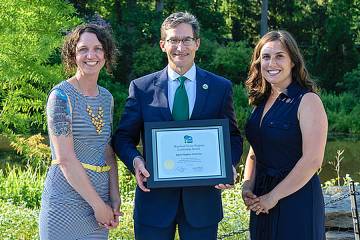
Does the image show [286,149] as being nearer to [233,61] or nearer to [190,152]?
[190,152]

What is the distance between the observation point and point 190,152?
366cm

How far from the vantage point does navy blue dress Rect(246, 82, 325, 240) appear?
3.71 meters

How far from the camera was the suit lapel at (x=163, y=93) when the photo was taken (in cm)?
375

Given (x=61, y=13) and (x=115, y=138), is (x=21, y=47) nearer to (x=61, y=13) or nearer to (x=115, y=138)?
(x=61, y=13)

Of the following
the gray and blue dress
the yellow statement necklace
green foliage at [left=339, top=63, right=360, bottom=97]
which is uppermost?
green foliage at [left=339, top=63, right=360, bottom=97]

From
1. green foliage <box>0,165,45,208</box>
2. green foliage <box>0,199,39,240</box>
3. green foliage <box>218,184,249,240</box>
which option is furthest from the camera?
green foliage <box>0,165,45,208</box>

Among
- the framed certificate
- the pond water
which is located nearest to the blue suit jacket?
the framed certificate

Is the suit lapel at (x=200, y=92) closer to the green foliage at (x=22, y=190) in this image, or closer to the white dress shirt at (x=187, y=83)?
the white dress shirt at (x=187, y=83)

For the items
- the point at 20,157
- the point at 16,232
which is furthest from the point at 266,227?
the point at 20,157

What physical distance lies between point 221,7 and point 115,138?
91.9 feet

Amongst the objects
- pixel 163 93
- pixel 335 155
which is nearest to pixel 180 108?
pixel 163 93

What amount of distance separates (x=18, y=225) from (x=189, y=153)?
9.45 ft

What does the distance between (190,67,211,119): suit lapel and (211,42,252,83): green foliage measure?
70.3 feet

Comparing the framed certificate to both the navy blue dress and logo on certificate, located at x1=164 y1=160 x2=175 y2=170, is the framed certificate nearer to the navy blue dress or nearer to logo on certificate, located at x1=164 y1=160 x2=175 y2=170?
logo on certificate, located at x1=164 y1=160 x2=175 y2=170
